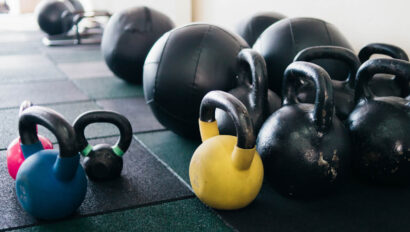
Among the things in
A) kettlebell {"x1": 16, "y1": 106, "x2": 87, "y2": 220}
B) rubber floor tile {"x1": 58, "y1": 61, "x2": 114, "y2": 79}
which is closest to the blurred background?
rubber floor tile {"x1": 58, "y1": 61, "x2": 114, "y2": 79}

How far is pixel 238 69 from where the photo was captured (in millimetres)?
2389

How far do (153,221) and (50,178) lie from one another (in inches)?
16.6

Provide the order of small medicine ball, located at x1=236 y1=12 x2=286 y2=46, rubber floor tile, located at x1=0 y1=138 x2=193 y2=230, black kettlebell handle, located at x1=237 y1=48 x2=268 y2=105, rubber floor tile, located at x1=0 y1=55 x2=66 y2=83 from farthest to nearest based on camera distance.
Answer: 1. rubber floor tile, located at x1=0 y1=55 x2=66 y2=83
2. small medicine ball, located at x1=236 y1=12 x2=286 y2=46
3. black kettlebell handle, located at x1=237 y1=48 x2=268 y2=105
4. rubber floor tile, located at x1=0 y1=138 x2=193 y2=230

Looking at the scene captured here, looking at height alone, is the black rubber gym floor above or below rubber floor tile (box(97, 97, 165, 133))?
above

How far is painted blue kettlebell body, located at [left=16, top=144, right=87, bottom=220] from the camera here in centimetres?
168

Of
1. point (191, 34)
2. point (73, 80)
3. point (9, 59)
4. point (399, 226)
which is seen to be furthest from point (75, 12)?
point (399, 226)

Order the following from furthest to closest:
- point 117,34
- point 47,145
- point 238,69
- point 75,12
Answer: point 75,12
point 117,34
point 238,69
point 47,145

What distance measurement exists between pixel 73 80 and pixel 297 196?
2780mm

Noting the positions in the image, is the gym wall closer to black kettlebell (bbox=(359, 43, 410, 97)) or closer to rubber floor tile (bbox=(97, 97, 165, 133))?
black kettlebell (bbox=(359, 43, 410, 97))

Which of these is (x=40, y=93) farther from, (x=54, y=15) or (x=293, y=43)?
(x=54, y=15)

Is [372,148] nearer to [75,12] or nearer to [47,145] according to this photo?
[47,145]

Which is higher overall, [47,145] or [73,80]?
[47,145]

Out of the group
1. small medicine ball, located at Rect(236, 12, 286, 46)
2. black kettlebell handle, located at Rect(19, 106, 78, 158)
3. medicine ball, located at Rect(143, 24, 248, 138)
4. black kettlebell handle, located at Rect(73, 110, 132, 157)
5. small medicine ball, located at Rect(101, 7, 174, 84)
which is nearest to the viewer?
black kettlebell handle, located at Rect(19, 106, 78, 158)

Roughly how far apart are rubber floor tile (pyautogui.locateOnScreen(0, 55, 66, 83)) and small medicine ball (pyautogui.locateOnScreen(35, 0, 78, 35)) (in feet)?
2.88
